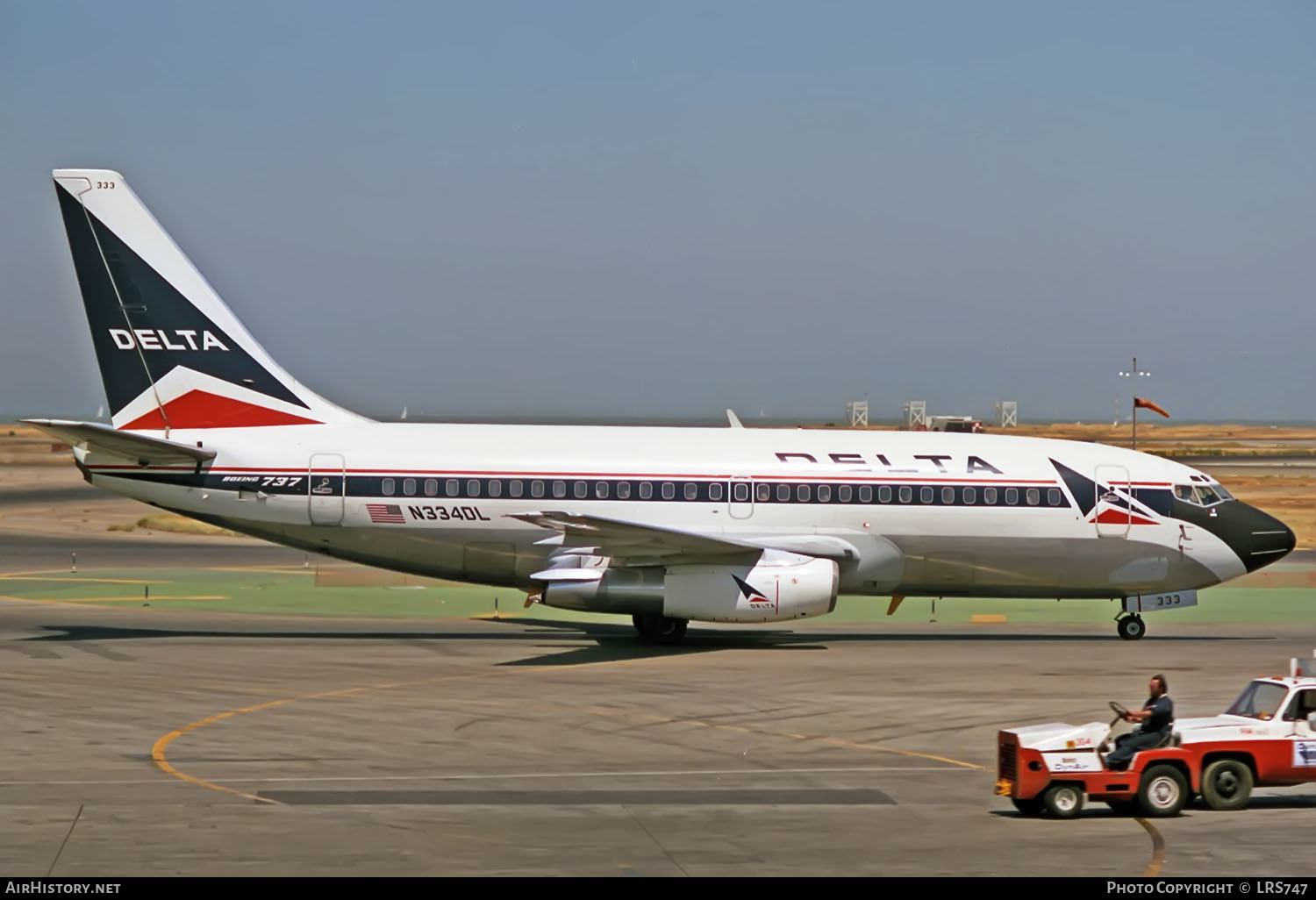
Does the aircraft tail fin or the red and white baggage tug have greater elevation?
the aircraft tail fin

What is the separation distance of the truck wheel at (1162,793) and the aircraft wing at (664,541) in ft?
49.5

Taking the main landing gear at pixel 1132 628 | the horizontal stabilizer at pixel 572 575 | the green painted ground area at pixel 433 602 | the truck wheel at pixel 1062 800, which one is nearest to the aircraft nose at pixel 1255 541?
the main landing gear at pixel 1132 628

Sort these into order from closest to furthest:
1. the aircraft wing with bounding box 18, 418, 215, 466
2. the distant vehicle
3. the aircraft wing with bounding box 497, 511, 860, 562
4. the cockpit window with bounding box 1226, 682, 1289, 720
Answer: the cockpit window with bounding box 1226, 682, 1289, 720 < the aircraft wing with bounding box 497, 511, 860, 562 < the aircraft wing with bounding box 18, 418, 215, 466 < the distant vehicle

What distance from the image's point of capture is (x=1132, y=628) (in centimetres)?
3481

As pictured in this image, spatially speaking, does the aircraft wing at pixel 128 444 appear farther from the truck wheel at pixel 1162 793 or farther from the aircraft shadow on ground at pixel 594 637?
the truck wheel at pixel 1162 793

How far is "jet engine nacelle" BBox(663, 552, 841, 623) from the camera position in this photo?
3209 centimetres

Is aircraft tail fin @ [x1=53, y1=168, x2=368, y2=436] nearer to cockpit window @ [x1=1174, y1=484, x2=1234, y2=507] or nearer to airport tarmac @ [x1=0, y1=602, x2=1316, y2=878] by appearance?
airport tarmac @ [x1=0, y1=602, x2=1316, y2=878]

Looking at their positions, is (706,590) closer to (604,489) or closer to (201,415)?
(604,489)

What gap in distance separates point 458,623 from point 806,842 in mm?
21891

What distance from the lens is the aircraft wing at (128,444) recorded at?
105 ft

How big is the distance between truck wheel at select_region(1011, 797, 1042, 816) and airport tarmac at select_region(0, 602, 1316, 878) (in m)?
0.12

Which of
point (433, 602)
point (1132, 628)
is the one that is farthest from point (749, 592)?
point (433, 602)

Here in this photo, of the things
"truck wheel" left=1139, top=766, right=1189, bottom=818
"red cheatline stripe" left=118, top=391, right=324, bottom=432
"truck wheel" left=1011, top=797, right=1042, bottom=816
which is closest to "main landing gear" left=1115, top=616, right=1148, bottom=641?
"truck wheel" left=1139, top=766, right=1189, bottom=818
